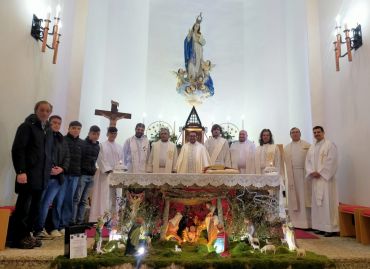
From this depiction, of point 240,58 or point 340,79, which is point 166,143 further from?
point 240,58

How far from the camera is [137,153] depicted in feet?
21.0

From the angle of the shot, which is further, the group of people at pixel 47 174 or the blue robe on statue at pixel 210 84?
the blue robe on statue at pixel 210 84

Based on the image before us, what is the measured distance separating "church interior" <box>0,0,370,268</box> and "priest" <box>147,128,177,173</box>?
206cm

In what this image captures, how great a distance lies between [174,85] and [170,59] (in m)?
1.00

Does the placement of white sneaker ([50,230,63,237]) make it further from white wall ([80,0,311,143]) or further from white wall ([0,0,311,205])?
white wall ([80,0,311,143])

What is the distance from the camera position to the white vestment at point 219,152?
21.9 feet

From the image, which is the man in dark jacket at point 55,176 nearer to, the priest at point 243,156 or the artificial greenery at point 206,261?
the artificial greenery at point 206,261

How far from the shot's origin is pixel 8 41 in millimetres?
4656

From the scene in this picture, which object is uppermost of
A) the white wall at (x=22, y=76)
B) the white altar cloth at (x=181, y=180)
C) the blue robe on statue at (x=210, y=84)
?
the blue robe on statue at (x=210, y=84)

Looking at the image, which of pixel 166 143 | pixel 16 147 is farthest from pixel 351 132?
pixel 16 147

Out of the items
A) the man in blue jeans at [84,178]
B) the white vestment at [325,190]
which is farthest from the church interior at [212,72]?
the man in blue jeans at [84,178]

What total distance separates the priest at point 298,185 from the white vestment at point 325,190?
30cm

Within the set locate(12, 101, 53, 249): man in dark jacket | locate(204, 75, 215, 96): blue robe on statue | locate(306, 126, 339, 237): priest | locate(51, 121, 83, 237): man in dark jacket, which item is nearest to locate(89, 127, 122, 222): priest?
locate(51, 121, 83, 237): man in dark jacket

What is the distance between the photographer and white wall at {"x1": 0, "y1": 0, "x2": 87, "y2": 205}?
15.0ft
